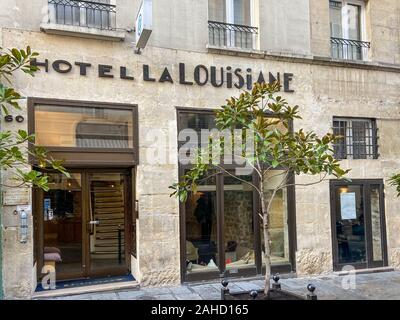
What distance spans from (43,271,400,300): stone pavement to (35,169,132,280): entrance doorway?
805 millimetres

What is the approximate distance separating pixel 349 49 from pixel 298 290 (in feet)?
18.8

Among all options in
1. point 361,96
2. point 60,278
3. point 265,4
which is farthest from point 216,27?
point 60,278

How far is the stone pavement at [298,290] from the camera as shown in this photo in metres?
7.17

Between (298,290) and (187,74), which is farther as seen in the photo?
(187,74)

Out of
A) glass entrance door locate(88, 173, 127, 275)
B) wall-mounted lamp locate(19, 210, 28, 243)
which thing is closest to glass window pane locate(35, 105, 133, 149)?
glass entrance door locate(88, 173, 127, 275)

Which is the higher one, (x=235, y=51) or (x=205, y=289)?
(x=235, y=51)

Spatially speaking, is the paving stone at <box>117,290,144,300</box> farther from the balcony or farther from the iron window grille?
the iron window grille

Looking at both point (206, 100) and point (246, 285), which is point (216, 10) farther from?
point (246, 285)

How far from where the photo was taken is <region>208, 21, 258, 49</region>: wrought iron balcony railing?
860cm

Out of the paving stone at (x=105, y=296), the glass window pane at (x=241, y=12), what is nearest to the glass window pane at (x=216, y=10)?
the glass window pane at (x=241, y=12)

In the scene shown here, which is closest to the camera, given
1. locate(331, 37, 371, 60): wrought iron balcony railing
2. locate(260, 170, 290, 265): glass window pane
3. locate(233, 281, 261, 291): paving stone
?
locate(233, 281, 261, 291): paving stone

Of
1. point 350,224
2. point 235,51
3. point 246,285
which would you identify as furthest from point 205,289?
Result: point 235,51

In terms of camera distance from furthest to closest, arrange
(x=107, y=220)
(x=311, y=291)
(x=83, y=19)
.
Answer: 1. (x=107, y=220)
2. (x=83, y=19)
3. (x=311, y=291)

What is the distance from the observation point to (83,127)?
24.8 feet
